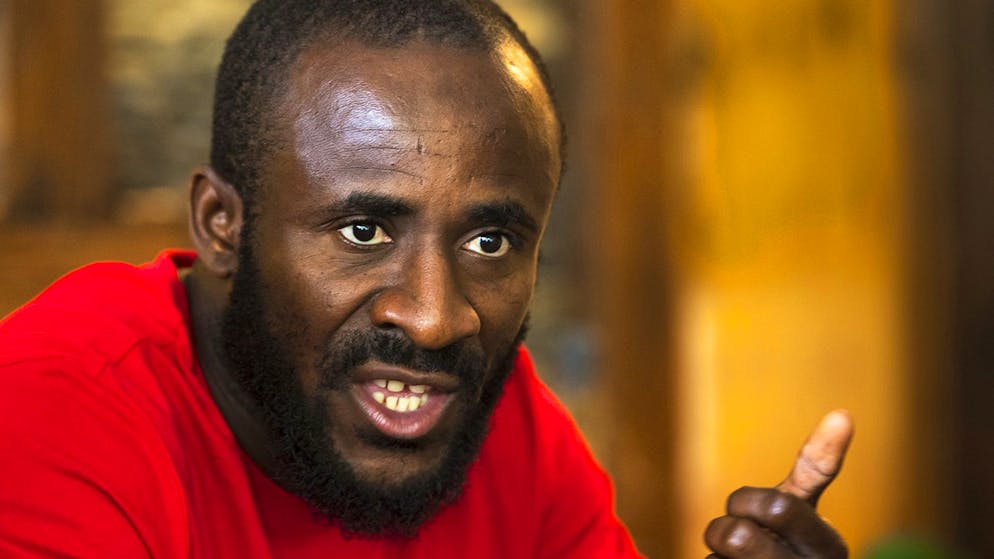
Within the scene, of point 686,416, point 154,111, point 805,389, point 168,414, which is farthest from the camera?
point 805,389

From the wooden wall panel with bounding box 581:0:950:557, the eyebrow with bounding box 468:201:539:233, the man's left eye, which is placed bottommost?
the wooden wall panel with bounding box 581:0:950:557

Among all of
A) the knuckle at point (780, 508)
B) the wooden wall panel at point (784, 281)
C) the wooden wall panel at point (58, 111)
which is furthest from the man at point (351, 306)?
the wooden wall panel at point (784, 281)

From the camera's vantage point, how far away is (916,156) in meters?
3.60

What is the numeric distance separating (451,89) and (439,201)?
132 mm

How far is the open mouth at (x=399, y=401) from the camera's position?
1.45m

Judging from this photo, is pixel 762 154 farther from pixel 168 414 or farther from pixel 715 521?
pixel 168 414

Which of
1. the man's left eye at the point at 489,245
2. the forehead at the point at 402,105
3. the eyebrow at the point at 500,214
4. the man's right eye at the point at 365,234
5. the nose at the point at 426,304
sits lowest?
the nose at the point at 426,304

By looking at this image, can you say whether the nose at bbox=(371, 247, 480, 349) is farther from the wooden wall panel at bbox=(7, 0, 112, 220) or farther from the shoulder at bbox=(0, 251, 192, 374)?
the wooden wall panel at bbox=(7, 0, 112, 220)

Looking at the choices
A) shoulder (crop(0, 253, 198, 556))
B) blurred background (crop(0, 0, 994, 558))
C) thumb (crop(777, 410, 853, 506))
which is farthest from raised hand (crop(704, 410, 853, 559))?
blurred background (crop(0, 0, 994, 558))

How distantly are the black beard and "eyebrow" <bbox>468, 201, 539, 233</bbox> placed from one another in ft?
0.49

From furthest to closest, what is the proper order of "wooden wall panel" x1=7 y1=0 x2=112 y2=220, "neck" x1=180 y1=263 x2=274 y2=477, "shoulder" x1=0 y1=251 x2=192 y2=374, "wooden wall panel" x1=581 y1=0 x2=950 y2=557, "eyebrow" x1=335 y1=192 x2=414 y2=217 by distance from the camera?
"wooden wall panel" x1=581 y1=0 x2=950 y2=557, "wooden wall panel" x1=7 y1=0 x2=112 y2=220, "neck" x1=180 y1=263 x2=274 y2=477, "eyebrow" x1=335 y1=192 x2=414 y2=217, "shoulder" x1=0 y1=251 x2=192 y2=374

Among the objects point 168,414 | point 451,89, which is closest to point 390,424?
point 168,414

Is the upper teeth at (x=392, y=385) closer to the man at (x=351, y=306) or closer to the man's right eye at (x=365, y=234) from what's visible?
the man at (x=351, y=306)

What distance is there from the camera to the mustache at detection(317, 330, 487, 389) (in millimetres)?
1424
